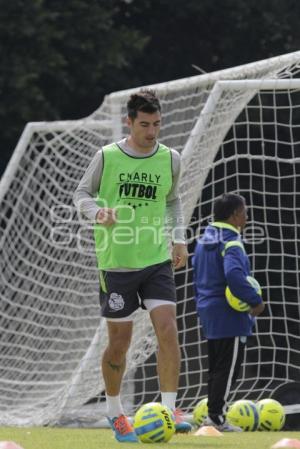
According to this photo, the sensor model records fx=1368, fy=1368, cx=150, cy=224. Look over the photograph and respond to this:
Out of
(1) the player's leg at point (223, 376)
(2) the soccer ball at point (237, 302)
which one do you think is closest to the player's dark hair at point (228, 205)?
(2) the soccer ball at point (237, 302)

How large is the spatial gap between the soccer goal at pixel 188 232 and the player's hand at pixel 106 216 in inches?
97.1

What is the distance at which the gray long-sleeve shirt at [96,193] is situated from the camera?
695cm

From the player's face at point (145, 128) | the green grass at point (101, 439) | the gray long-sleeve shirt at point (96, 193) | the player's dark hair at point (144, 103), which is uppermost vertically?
the player's dark hair at point (144, 103)

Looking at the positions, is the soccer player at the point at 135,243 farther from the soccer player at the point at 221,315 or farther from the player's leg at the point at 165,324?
the soccer player at the point at 221,315

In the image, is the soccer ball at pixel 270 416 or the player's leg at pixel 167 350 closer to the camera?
the player's leg at pixel 167 350

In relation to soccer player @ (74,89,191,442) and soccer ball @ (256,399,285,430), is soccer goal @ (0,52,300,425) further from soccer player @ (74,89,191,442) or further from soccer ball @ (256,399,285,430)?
soccer player @ (74,89,191,442)

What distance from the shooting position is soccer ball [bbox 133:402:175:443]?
661cm

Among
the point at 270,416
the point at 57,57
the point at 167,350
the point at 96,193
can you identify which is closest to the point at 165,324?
the point at 167,350

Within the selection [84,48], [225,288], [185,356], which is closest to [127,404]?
[185,356]

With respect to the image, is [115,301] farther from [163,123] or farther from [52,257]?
[52,257]

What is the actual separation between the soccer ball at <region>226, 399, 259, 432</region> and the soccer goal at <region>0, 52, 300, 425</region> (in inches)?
43.3

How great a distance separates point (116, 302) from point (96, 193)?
1.97ft

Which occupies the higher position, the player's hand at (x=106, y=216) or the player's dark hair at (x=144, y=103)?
the player's dark hair at (x=144, y=103)

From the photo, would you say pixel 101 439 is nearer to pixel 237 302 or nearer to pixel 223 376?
pixel 223 376
